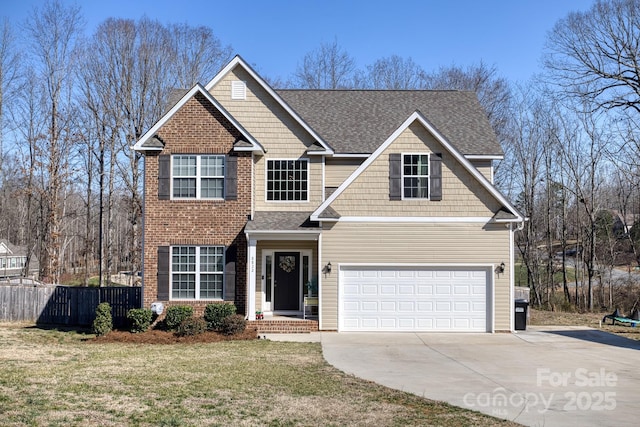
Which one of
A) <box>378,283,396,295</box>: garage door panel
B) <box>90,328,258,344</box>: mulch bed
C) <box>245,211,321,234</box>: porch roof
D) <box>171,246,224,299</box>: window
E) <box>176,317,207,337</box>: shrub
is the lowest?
<box>90,328,258,344</box>: mulch bed

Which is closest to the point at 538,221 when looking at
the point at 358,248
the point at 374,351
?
the point at 358,248

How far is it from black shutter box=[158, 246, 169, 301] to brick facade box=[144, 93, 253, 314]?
0.51ft

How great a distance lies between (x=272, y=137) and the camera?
20.5 metres

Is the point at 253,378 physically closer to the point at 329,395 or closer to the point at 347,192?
the point at 329,395

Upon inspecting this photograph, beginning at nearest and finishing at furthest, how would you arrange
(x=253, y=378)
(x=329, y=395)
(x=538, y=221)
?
(x=329, y=395)
(x=253, y=378)
(x=538, y=221)

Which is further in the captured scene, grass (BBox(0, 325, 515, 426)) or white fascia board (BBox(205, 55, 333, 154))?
white fascia board (BBox(205, 55, 333, 154))

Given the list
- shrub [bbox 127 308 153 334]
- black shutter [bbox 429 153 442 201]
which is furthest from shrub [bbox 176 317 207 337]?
black shutter [bbox 429 153 442 201]

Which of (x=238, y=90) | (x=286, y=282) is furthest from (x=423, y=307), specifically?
(x=238, y=90)

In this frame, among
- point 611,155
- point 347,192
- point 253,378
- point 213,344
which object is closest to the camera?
point 253,378

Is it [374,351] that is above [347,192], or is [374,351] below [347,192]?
below

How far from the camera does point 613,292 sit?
103ft

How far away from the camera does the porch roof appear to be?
18.8 meters

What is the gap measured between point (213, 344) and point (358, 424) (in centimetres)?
885

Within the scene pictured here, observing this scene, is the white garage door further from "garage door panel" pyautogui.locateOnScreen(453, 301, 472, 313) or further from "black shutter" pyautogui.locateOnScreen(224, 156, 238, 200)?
"black shutter" pyautogui.locateOnScreen(224, 156, 238, 200)
